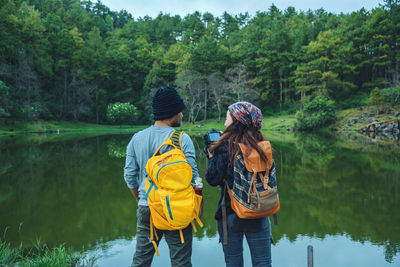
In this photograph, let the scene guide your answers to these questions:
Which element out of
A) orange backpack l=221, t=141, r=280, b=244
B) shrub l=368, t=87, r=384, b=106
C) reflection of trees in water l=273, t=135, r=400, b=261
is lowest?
reflection of trees in water l=273, t=135, r=400, b=261

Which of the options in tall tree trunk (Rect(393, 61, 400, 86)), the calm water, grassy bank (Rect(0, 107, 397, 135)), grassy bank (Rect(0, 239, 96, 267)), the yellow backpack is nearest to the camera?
the yellow backpack

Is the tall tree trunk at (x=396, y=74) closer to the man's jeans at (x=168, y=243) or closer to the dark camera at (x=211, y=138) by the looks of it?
the dark camera at (x=211, y=138)

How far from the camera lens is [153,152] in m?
1.96

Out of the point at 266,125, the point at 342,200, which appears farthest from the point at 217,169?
the point at 266,125

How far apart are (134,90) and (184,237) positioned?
42.7 meters

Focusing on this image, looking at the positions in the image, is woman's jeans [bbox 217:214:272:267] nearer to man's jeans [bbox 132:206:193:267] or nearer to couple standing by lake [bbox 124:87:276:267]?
couple standing by lake [bbox 124:87:276:267]

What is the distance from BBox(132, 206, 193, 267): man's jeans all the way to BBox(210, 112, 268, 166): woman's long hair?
1.96 ft

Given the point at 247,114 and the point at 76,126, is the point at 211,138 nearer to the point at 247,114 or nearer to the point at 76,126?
the point at 247,114

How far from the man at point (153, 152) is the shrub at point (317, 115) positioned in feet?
86.1

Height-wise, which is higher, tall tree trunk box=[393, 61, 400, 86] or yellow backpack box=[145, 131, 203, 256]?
tall tree trunk box=[393, 61, 400, 86]

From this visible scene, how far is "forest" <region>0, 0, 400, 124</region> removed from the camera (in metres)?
30.6

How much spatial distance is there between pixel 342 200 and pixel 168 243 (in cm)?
467

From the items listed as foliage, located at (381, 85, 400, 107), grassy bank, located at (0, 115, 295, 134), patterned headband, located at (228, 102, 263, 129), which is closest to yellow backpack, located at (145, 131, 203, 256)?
patterned headband, located at (228, 102, 263, 129)

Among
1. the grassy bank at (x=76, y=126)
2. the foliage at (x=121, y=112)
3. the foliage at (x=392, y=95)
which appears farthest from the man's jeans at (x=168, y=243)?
the foliage at (x=121, y=112)
